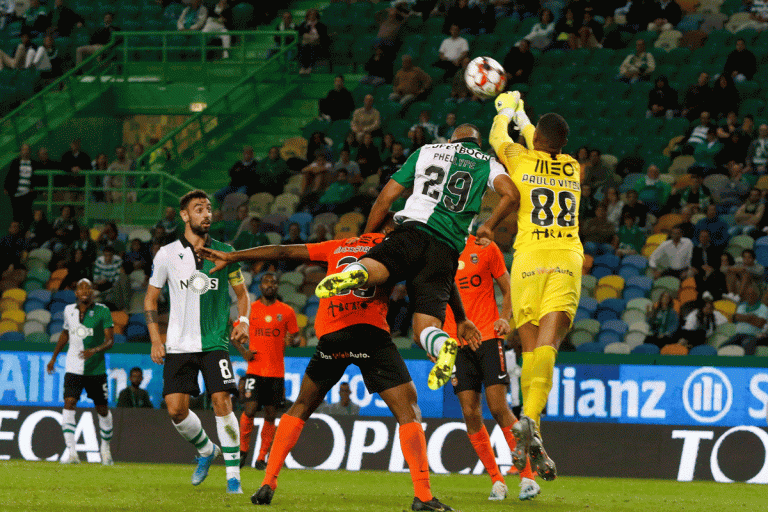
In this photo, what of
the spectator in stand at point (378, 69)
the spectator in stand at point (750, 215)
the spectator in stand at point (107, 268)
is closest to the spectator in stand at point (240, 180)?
the spectator in stand at point (107, 268)

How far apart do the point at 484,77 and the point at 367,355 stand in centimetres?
310

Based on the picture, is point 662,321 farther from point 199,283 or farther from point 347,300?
point 347,300

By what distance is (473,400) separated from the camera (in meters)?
9.40

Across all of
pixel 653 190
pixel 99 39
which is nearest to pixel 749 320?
pixel 653 190

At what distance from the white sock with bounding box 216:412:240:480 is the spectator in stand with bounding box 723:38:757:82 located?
13698 mm

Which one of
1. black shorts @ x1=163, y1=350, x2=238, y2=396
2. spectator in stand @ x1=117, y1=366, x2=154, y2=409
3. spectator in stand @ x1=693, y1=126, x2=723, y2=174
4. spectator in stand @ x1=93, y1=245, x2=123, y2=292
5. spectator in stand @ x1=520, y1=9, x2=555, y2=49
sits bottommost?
spectator in stand @ x1=117, y1=366, x2=154, y2=409

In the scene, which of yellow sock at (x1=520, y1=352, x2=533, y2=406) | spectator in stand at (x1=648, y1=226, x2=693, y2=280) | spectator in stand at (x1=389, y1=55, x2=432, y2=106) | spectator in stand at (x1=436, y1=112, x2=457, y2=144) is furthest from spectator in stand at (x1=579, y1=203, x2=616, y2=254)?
yellow sock at (x1=520, y1=352, x2=533, y2=406)

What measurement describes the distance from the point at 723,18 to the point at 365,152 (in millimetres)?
7539

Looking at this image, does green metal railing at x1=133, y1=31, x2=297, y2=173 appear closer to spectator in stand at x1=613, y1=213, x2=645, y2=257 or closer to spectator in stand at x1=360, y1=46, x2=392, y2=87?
spectator in stand at x1=360, y1=46, x2=392, y2=87

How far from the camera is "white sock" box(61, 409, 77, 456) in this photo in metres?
12.9

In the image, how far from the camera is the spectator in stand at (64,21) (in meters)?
25.6

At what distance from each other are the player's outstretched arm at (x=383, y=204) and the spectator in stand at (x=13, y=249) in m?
13.1

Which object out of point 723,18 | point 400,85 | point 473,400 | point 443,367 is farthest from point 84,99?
point 443,367

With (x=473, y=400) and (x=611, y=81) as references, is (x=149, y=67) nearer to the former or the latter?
(x=611, y=81)
